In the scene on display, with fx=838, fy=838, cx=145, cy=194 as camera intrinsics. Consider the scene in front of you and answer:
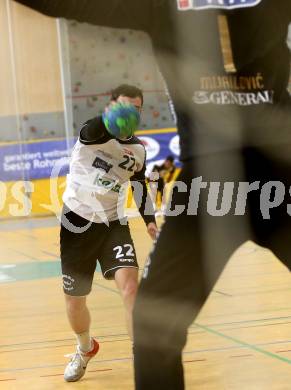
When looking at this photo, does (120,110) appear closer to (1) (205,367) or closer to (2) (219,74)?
(2) (219,74)

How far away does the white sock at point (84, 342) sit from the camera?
4.89 metres

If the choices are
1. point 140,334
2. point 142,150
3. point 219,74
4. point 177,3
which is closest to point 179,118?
point 219,74

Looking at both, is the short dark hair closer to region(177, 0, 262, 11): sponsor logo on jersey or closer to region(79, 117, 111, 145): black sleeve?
region(79, 117, 111, 145): black sleeve

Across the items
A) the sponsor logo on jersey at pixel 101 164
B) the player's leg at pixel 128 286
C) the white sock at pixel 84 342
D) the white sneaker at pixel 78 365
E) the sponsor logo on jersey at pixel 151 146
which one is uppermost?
the sponsor logo on jersey at pixel 101 164

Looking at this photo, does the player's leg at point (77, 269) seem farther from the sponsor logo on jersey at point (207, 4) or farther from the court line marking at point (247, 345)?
the sponsor logo on jersey at point (207, 4)

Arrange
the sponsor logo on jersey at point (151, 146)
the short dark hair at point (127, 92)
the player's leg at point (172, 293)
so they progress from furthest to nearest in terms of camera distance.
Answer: the sponsor logo on jersey at point (151, 146) → the short dark hair at point (127, 92) → the player's leg at point (172, 293)

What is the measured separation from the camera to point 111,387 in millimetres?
4652

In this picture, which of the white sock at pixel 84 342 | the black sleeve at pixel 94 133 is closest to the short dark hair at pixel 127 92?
the black sleeve at pixel 94 133

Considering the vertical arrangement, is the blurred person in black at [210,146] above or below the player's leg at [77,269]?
above

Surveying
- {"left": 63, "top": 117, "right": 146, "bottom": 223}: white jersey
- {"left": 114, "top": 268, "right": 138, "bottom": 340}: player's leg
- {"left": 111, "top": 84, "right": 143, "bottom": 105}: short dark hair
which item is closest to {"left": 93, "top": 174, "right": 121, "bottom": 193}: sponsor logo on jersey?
{"left": 63, "top": 117, "right": 146, "bottom": 223}: white jersey

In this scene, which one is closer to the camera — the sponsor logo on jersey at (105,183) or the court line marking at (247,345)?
the sponsor logo on jersey at (105,183)

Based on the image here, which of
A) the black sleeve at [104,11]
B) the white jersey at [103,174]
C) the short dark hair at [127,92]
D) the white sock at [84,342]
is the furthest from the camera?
the white sock at [84,342]

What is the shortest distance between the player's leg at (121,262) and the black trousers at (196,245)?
196 cm

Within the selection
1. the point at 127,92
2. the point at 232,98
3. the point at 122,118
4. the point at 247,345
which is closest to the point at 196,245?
the point at 232,98
